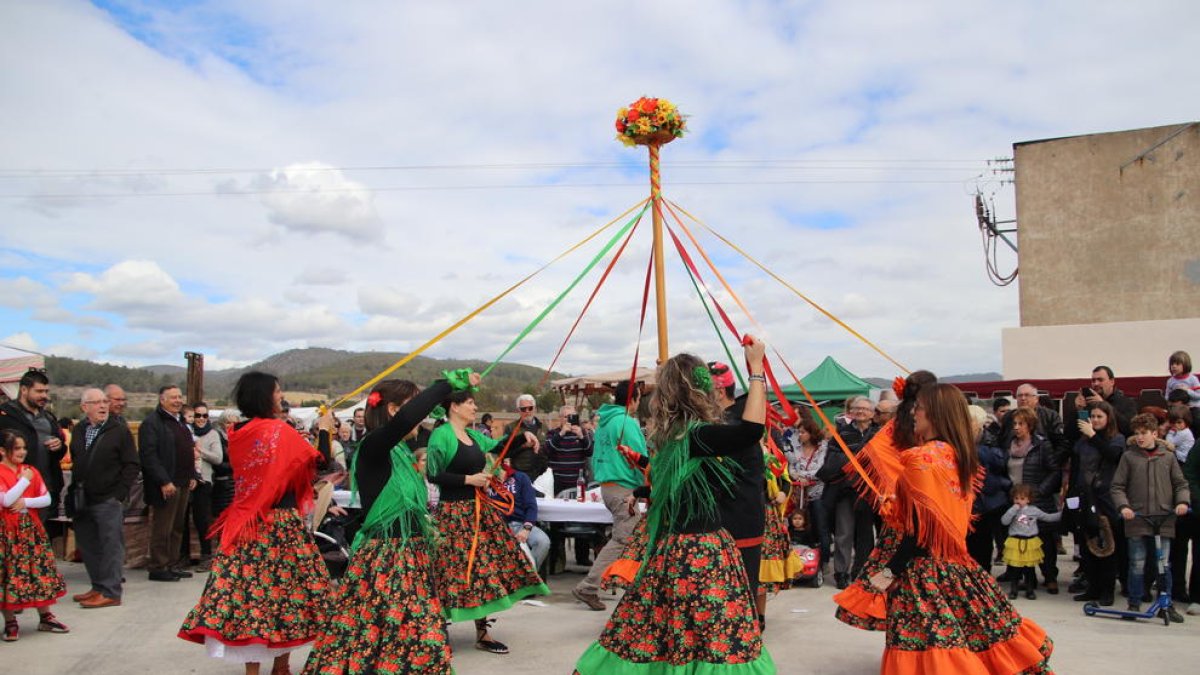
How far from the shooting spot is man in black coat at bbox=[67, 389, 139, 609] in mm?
7668

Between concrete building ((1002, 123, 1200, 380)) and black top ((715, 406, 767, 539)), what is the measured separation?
20826 mm

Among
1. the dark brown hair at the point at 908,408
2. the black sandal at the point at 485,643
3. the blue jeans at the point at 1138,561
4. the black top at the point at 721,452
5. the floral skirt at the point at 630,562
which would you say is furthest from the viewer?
the blue jeans at the point at 1138,561

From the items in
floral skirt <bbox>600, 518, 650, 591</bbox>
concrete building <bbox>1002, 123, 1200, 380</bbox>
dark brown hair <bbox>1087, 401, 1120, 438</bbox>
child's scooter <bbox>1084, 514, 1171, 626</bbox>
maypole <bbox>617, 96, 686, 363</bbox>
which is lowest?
child's scooter <bbox>1084, 514, 1171, 626</bbox>

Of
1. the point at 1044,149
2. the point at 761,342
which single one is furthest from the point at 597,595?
the point at 1044,149

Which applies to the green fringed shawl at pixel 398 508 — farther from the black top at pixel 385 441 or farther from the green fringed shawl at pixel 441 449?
the green fringed shawl at pixel 441 449

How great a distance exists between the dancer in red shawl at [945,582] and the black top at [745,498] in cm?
79

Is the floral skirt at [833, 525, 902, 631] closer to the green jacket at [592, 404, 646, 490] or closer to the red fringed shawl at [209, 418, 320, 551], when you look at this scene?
the green jacket at [592, 404, 646, 490]

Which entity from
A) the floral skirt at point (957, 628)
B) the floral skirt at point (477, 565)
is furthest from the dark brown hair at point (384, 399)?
the floral skirt at point (957, 628)

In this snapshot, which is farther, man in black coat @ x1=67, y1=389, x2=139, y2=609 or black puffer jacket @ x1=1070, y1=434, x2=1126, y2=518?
man in black coat @ x1=67, y1=389, x2=139, y2=609

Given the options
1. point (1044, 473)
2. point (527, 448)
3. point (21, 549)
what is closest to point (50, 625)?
point (21, 549)

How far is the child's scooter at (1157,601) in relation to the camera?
6.70 m

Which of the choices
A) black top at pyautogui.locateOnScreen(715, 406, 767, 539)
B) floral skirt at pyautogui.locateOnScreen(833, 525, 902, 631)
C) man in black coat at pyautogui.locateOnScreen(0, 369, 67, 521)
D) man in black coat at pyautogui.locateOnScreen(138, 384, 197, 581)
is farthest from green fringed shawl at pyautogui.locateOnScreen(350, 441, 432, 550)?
man in black coat at pyautogui.locateOnScreen(138, 384, 197, 581)

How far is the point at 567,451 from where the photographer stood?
9812mm

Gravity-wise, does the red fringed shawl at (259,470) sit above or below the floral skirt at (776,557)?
above
